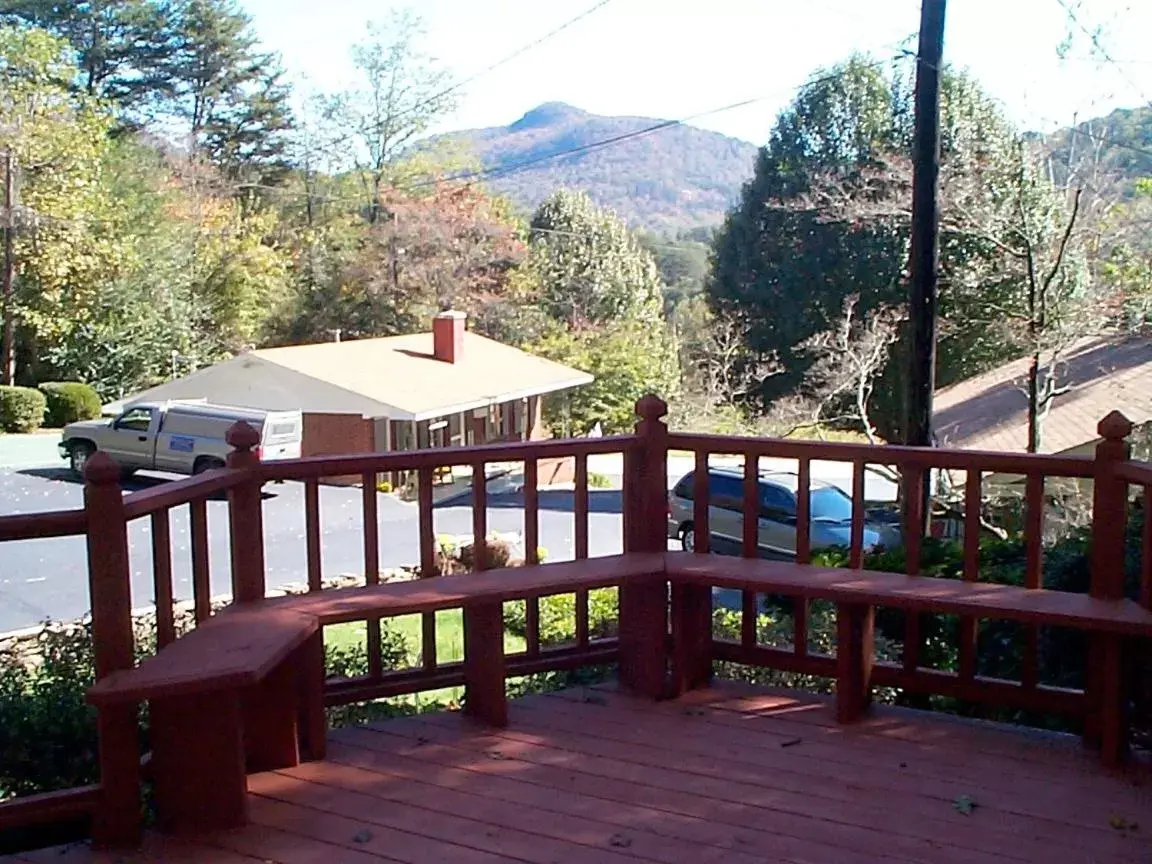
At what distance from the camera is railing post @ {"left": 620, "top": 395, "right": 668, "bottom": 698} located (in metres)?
3.94

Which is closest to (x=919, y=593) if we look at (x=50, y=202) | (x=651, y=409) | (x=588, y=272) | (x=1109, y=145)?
(x=651, y=409)

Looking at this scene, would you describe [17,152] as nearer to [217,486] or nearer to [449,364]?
[449,364]

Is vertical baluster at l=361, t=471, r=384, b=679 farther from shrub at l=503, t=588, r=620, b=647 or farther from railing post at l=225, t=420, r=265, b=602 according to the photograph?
shrub at l=503, t=588, r=620, b=647

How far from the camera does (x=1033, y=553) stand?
356 centimetres

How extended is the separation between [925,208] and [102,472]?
5533 mm

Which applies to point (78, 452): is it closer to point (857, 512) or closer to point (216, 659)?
point (216, 659)

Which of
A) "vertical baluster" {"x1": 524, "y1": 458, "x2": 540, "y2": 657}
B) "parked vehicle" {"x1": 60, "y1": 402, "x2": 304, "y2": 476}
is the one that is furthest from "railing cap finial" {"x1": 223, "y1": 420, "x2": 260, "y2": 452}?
"parked vehicle" {"x1": 60, "y1": 402, "x2": 304, "y2": 476}

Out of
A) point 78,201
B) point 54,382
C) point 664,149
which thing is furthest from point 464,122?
point 664,149

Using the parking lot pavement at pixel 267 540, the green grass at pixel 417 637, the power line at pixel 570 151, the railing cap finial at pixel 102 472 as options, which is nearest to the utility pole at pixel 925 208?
the green grass at pixel 417 637

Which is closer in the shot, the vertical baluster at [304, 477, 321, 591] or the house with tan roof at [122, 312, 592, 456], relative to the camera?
the vertical baluster at [304, 477, 321, 591]

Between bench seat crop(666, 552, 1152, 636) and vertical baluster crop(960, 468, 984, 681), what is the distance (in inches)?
3.2

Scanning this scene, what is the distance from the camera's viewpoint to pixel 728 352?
21250 millimetres

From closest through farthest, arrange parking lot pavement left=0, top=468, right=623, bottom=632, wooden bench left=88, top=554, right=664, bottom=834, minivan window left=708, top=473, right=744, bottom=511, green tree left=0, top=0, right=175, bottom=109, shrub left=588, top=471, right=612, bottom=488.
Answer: wooden bench left=88, top=554, right=664, bottom=834
parking lot pavement left=0, top=468, right=623, bottom=632
minivan window left=708, top=473, right=744, bottom=511
shrub left=588, top=471, right=612, bottom=488
green tree left=0, top=0, right=175, bottom=109

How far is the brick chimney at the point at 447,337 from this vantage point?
69.3 ft
